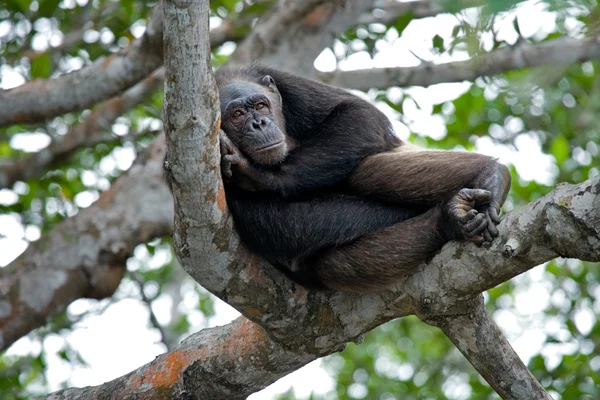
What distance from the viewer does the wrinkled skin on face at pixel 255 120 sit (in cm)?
406

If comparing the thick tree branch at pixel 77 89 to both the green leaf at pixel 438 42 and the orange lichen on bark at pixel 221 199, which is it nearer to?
the green leaf at pixel 438 42

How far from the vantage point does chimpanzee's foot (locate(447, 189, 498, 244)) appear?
3.31m

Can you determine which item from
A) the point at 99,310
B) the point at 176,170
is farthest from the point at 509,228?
the point at 99,310

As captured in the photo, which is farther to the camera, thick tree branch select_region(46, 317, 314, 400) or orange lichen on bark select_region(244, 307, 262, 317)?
thick tree branch select_region(46, 317, 314, 400)

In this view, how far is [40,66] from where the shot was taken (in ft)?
22.7

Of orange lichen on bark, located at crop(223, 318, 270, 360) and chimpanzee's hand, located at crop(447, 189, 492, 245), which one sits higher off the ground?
chimpanzee's hand, located at crop(447, 189, 492, 245)

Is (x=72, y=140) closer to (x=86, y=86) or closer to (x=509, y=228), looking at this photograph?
(x=86, y=86)

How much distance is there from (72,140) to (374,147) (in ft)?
14.0

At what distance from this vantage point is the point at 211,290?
3809mm

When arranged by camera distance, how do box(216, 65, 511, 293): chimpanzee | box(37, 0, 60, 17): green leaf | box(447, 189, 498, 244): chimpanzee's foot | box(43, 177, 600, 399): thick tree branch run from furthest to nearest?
1. box(37, 0, 60, 17): green leaf
2. box(216, 65, 511, 293): chimpanzee
3. box(447, 189, 498, 244): chimpanzee's foot
4. box(43, 177, 600, 399): thick tree branch

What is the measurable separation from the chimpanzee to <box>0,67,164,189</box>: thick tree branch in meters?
3.61

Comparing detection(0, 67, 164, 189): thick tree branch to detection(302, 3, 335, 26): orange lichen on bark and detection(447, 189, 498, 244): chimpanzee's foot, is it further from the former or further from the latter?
detection(447, 189, 498, 244): chimpanzee's foot

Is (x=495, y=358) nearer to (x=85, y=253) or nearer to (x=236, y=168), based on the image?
(x=236, y=168)

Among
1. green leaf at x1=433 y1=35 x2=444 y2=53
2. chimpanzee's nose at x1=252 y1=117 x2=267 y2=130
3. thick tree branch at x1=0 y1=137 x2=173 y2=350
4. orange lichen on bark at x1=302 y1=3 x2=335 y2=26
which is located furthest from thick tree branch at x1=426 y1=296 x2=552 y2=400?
orange lichen on bark at x1=302 y1=3 x2=335 y2=26
